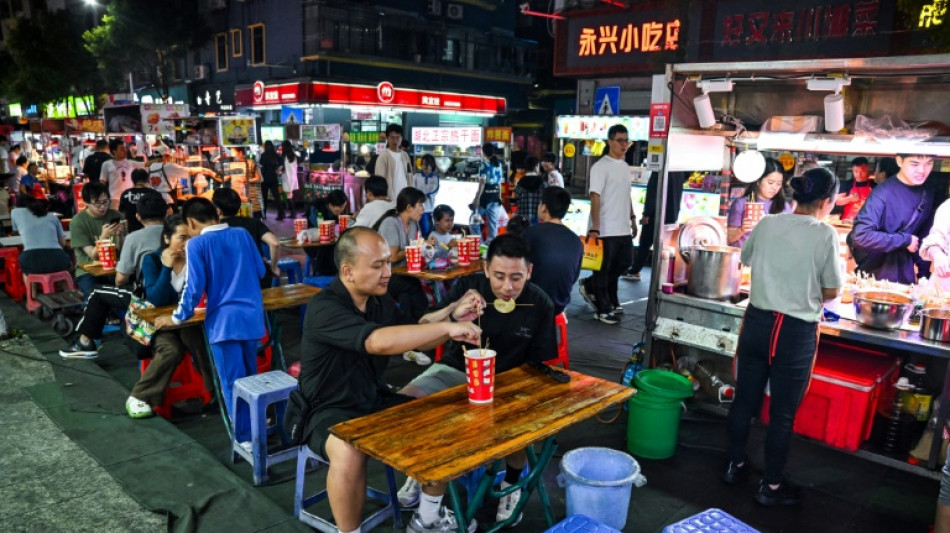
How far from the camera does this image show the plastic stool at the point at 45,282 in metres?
8.13

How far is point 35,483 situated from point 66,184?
13851 millimetres

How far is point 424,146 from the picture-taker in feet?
53.0

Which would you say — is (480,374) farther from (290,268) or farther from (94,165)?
(94,165)

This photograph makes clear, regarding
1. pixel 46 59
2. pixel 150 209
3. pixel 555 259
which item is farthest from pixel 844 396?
pixel 46 59

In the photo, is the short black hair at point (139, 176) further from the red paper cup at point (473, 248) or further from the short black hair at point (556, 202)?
the short black hair at point (556, 202)

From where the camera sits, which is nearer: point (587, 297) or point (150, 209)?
point (150, 209)

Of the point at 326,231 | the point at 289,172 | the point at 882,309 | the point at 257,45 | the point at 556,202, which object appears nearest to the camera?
the point at 882,309

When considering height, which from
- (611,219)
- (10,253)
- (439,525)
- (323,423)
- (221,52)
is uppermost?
(221,52)

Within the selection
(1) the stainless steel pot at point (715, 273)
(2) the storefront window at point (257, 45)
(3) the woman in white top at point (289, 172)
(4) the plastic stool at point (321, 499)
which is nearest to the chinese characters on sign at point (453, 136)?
(3) the woman in white top at point (289, 172)

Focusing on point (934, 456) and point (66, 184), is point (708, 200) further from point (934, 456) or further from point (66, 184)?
point (66, 184)

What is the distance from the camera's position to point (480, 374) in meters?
2.98

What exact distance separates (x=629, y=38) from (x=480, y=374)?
992 centimetres

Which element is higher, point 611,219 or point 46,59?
point 46,59

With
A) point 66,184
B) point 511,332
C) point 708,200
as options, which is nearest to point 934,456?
point 511,332
